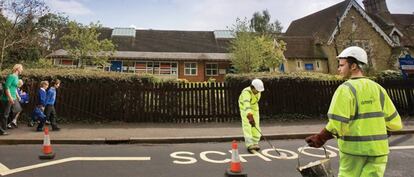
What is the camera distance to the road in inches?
226

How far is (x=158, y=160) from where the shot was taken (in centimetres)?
671

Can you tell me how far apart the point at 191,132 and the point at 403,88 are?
381 inches

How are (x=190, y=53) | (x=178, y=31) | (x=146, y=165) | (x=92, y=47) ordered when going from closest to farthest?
(x=146, y=165)
(x=92, y=47)
(x=190, y=53)
(x=178, y=31)

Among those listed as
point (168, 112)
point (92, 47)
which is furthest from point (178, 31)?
point (168, 112)

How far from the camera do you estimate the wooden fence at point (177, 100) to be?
39.4 ft

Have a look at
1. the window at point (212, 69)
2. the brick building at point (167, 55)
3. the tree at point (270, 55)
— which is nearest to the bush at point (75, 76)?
the tree at point (270, 55)

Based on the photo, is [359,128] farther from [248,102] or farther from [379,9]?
[379,9]

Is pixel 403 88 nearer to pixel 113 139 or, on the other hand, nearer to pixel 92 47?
pixel 113 139

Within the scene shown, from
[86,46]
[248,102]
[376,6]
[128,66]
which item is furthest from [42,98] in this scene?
[376,6]

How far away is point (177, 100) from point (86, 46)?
2090 cm

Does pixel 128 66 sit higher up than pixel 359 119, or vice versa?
pixel 128 66

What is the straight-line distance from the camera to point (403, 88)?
45.9 feet

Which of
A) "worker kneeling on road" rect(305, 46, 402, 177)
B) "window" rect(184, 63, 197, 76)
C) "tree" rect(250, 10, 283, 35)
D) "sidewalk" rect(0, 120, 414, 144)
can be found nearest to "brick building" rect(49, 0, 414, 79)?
"window" rect(184, 63, 197, 76)

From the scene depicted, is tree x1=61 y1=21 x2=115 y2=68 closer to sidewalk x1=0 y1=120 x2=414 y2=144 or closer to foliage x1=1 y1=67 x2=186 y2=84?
foliage x1=1 y1=67 x2=186 y2=84
